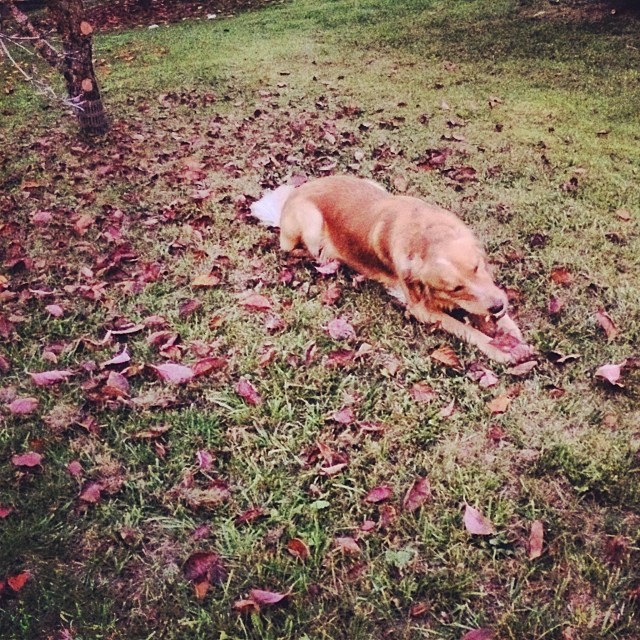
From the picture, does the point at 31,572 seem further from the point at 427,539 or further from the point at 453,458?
the point at 453,458

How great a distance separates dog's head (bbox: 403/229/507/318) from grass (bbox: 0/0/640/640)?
0.27 m

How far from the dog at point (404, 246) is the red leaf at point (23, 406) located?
2.12 m

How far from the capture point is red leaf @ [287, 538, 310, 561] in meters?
2.43

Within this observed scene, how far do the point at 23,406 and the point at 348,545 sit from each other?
75.1 inches

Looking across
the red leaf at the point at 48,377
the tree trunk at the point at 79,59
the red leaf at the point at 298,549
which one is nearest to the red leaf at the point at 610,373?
the red leaf at the point at 298,549

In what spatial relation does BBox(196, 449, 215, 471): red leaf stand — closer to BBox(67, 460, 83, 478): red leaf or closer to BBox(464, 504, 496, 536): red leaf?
BBox(67, 460, 83, 478): red leaf

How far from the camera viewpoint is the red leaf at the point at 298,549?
7.96ft

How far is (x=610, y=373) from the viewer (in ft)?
10.2

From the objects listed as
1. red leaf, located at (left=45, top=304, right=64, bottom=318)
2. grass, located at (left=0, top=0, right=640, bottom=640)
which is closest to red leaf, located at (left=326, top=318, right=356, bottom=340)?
grass, located at (left=0, top=0, right=640, bottom=640)

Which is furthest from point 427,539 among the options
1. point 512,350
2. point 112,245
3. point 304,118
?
point 304,118

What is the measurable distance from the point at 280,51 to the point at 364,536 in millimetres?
10459

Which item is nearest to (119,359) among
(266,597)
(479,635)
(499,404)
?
(266,597)

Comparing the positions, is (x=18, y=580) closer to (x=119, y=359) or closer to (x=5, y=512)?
(x=5, y=512)

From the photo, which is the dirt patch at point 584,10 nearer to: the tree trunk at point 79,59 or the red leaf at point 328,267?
the tree trunk at point 79,59
